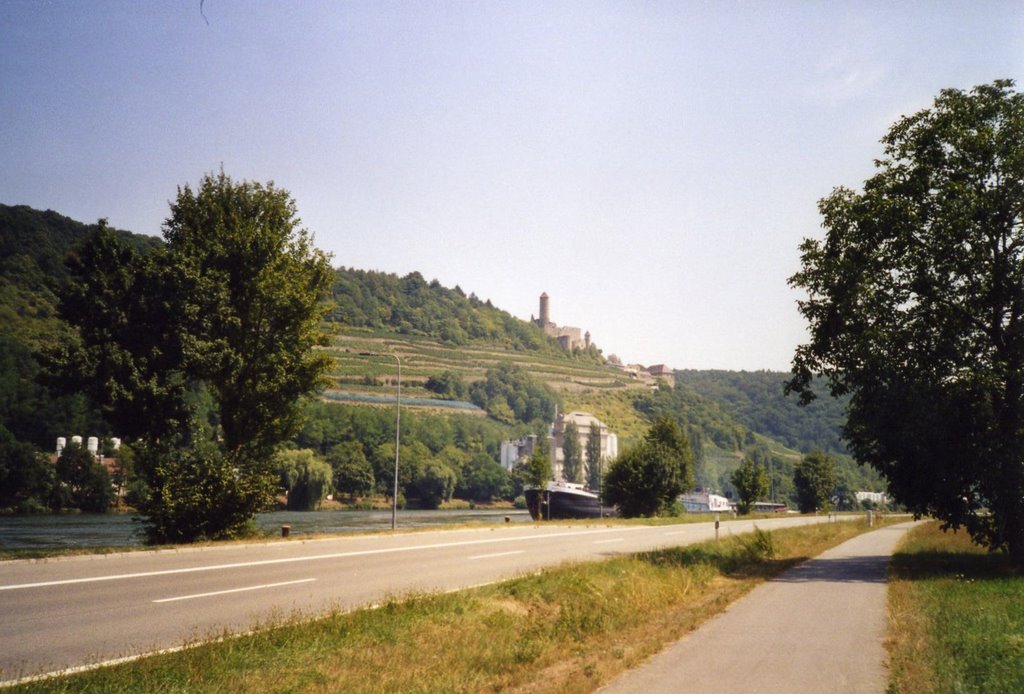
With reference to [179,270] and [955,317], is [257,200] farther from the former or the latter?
[955,317]

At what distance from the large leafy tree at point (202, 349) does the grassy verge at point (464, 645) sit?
523 inches

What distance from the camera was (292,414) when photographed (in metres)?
27.1

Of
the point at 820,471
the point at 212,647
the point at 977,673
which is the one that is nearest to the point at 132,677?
the point at 212,647

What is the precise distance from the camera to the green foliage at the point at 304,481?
3322 inches

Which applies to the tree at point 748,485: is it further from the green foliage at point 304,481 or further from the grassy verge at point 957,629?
the grassy verge at point 957,629

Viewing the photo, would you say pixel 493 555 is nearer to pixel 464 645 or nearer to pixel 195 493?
pixel 195 493

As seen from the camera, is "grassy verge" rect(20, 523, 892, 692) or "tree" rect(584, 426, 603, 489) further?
"tree" rect(584, 426, 603, 489)

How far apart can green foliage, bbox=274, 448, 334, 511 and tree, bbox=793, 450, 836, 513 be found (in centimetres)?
6447

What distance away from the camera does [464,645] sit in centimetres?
987

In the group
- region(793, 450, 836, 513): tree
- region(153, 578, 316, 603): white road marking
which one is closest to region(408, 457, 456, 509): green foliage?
region(793, 450, 836, 513): tree

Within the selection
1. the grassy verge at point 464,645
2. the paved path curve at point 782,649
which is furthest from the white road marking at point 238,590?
the paved path curve at point 782,649

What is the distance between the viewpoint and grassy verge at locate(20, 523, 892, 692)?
781 centimetres

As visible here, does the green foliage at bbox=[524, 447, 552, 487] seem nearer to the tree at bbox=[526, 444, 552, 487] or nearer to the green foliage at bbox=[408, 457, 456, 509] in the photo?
the tree at bbox=[526, 444, 552, 487]

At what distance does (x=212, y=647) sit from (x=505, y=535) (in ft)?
79.9
